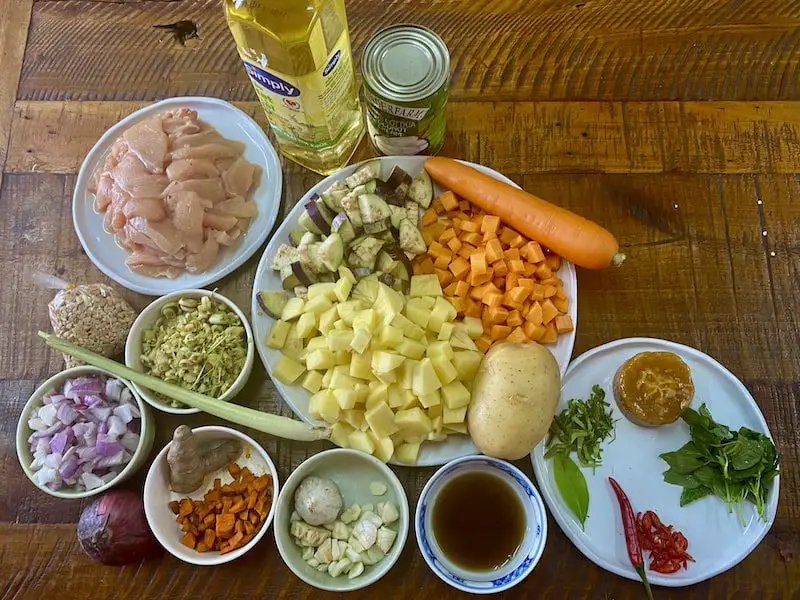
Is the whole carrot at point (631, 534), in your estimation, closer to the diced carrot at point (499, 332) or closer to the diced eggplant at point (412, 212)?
the diced carrot at point (499, 332)

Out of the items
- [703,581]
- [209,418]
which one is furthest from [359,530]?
[703,581]

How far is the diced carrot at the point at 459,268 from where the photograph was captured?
6.02ft

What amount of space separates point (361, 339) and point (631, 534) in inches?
34.9

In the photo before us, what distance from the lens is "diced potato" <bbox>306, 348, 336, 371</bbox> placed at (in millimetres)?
1695

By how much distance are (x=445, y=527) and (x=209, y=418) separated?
74cm

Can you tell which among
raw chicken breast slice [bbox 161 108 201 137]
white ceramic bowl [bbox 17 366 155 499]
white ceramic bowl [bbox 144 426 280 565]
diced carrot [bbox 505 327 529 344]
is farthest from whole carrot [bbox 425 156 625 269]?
white ceramic bowl [bbox 17 366 155 499]

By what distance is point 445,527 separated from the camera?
1.73 metres

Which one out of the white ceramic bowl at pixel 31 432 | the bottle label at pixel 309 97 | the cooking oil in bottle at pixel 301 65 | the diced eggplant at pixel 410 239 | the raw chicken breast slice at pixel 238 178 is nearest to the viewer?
the cooking oil in bottle at pixel 301 65

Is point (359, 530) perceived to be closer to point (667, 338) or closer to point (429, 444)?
point (429, 444)

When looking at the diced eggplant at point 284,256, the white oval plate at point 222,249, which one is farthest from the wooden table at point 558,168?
the diced eggplant at point 284,256

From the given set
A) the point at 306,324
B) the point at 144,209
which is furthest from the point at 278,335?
the point at 144,209

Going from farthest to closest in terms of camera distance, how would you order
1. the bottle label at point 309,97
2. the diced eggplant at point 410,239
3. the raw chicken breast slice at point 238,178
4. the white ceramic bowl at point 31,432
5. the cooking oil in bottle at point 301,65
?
the raw chicken breast slice at point 238,178 < the diced eggplant at point 410,239 < the white ceramic bowl at point 31,432 < the bottle label at point 309,97 < the cooking oil in bottle at point 301,65

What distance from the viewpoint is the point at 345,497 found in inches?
69.9

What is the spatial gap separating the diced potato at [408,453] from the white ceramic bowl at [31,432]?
2.29ft
